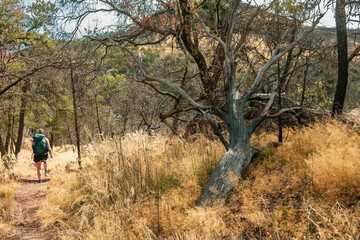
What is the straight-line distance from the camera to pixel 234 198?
11.1 feet

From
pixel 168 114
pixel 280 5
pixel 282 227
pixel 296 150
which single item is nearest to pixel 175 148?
pixel 168 114

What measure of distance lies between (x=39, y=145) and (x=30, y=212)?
117 inches

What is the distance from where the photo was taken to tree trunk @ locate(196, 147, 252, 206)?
348 cm

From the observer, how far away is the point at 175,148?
6.05 meters

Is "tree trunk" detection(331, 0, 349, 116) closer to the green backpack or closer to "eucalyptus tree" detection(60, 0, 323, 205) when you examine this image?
"eucalyptus tree" detection(60, 0, 323, 205)

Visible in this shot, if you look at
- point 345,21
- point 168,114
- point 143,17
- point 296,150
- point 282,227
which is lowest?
point 282,227

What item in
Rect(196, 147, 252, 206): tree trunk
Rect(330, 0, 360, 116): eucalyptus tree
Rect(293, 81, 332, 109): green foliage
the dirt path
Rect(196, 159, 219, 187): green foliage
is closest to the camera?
Rect(196, 147, 252, 206): tree trunk

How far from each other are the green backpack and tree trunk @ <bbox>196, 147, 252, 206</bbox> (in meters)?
6.17

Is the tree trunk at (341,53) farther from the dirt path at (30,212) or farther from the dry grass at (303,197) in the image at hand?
the dirt path at (30,212)

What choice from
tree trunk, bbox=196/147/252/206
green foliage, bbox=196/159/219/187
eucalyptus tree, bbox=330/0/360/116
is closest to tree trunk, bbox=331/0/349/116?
eucalyptus tree, bbox=330/0/360/116

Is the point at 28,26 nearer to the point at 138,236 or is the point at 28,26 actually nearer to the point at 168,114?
the point at 168,114

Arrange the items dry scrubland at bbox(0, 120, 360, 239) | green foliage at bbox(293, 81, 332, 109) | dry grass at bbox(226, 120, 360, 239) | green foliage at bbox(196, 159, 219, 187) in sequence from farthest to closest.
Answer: green foliage at bbox(293, 81, 332, 109)
green foliage at bbox(196, 159, 219, 187)
dry scrubland at bbox(0, 120, 360, 239)
dry grass at bbox(226, 120, 360, 239)

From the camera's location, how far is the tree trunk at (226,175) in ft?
11.4

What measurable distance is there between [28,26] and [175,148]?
7.09m
